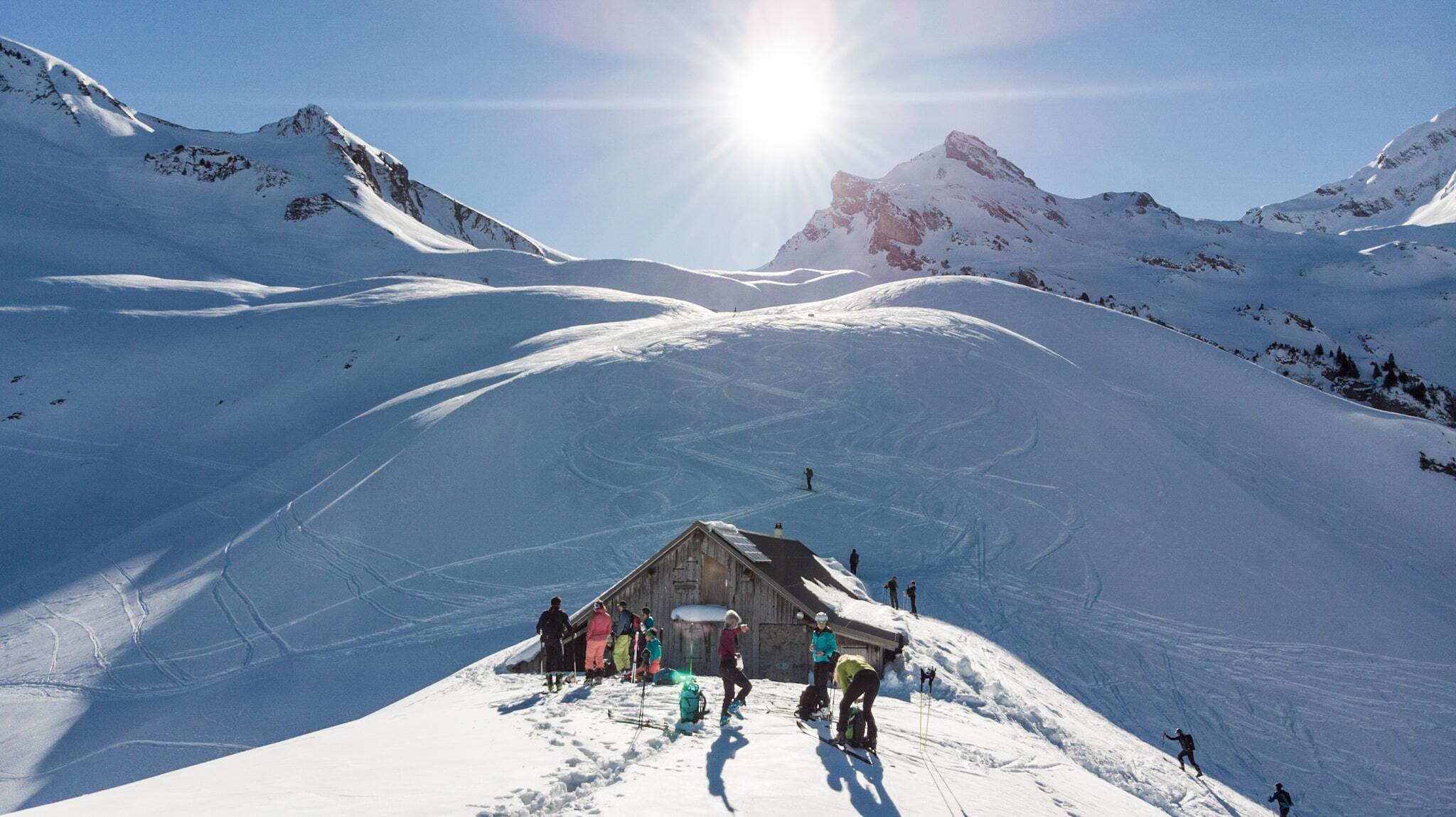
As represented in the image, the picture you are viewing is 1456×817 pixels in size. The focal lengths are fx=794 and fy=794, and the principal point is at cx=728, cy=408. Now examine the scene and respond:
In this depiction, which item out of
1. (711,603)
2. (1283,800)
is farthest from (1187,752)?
(711,603)

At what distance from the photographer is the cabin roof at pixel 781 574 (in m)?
17.9

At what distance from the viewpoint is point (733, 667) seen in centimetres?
1122

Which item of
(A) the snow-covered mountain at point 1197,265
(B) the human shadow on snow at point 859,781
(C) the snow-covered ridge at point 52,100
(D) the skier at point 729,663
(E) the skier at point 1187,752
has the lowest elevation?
(E) the skier at point 1187,752

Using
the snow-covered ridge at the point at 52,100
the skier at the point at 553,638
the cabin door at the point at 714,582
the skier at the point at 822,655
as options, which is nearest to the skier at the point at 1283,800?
the cabin door at the point at 714,582

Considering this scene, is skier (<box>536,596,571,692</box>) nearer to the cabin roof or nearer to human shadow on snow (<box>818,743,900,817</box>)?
the cabin roof

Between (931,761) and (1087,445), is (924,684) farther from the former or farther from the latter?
(1087,445)

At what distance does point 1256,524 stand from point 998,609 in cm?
1488

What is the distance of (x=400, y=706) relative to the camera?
61.3 feet

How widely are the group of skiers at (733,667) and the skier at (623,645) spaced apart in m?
0.01

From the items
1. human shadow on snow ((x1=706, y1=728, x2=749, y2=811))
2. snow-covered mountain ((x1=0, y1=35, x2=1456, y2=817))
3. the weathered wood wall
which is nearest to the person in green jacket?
snow-covered mountain ((x1=0, y1=35, x2=1456, y2=817))

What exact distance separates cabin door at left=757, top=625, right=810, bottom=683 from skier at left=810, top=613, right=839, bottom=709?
7022 millimetres

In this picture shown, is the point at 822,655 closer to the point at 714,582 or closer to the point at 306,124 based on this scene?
the point at 714,582

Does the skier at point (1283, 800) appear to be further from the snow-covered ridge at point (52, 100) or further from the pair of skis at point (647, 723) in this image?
the snow-covered ridge at point (52, 100)

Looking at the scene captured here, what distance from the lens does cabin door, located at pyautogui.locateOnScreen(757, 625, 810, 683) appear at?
18484 millimetres
